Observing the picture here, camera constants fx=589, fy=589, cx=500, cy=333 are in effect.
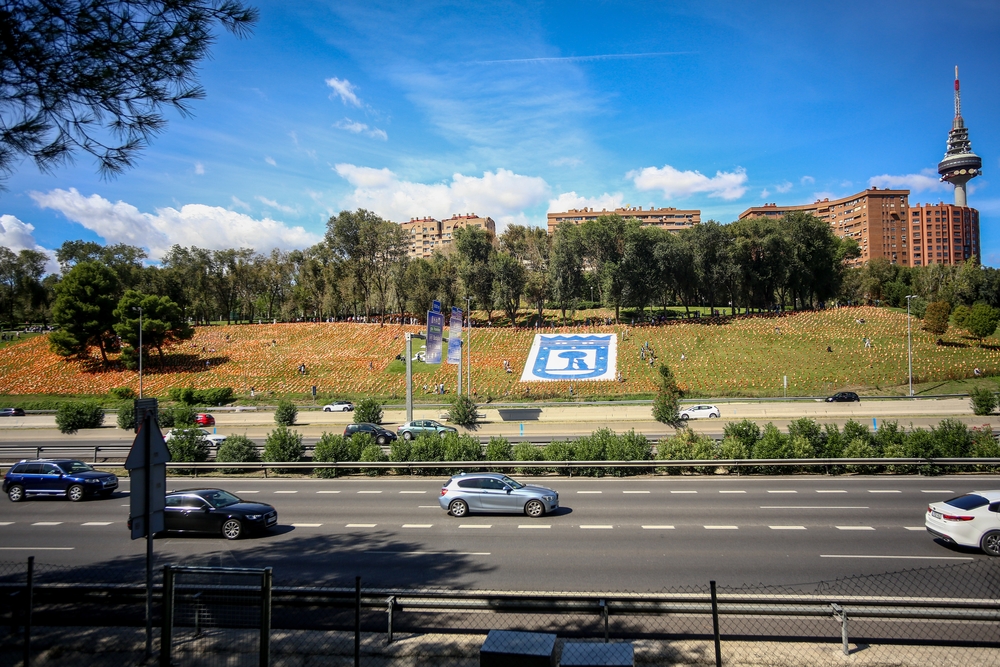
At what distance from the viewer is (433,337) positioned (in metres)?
31.2

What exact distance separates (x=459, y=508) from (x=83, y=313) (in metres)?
65.9

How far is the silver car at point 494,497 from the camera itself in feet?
50.5

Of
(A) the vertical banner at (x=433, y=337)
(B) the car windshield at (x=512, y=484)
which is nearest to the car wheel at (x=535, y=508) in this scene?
(B) the car windshield at (x=512, y=484)

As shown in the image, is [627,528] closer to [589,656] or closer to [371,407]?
[589,656]

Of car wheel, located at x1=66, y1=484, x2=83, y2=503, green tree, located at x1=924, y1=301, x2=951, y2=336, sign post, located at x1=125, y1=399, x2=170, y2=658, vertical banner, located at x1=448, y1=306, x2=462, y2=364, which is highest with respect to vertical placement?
green tree, located at x1=924, y1=301, x2=951, y2=336

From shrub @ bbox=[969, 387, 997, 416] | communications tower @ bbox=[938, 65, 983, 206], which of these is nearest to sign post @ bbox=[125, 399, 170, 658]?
shrub @ bbox=[969, 387, 997, 416]

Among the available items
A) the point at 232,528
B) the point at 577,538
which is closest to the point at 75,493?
the point at 232,528

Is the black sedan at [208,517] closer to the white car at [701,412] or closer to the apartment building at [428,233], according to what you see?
the white car at [701,412]

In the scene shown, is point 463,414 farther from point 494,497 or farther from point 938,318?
point 938,318

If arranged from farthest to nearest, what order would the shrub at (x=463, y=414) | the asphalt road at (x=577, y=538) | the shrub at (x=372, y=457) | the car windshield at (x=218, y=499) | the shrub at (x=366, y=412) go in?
the shrub at (x=366, y=412) < the shrub at (x=463, y=414) < the shrub at (x=372, y=457) < the car windshield at (x=218, y=499) < the asphalt road at (x=577, y=538)

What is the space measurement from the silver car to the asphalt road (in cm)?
35

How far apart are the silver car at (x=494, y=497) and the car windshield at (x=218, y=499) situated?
5.26m

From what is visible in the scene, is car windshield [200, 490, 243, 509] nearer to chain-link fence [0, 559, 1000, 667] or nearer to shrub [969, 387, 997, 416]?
chain-link fence [0, 559, 1000, 667]

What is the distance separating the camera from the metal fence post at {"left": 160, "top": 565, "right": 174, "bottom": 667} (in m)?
5.98
